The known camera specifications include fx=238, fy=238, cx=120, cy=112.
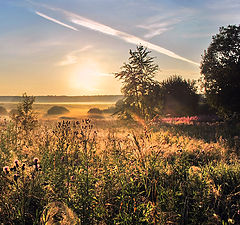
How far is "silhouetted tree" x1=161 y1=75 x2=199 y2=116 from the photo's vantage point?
88.5 ft

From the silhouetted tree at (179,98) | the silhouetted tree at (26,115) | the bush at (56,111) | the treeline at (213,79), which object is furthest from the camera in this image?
the bush at (56,111)

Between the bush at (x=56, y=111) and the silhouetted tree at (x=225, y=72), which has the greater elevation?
the silhouetted tree at (x=225, y=72)

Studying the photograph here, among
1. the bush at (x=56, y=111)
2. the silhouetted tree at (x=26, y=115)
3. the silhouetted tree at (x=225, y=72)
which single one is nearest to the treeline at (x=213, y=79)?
the silhouetted tree at (x=225, y=72)

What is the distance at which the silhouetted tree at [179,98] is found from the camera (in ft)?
88.5

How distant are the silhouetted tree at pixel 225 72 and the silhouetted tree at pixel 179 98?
24.9 feet

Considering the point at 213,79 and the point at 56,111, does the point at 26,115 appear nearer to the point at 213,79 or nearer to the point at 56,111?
the point at 213,79

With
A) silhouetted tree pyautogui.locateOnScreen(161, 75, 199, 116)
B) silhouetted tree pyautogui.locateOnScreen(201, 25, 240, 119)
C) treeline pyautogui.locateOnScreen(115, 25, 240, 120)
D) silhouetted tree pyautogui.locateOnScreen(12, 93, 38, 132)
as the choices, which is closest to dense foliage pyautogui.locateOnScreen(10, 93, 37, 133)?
Result: silhouetted tree pyautogui.locateOnScreen(12, 93, 38, 132)

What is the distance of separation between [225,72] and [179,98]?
9236 millimetres

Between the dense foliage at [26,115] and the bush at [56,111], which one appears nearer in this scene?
the dense foliage at [26,115]

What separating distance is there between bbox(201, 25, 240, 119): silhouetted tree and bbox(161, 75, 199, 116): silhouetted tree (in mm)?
7578

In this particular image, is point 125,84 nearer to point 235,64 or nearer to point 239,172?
point 235,64

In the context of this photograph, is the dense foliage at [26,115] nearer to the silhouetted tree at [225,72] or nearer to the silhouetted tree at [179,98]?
the silhouetted tree at [225,72]

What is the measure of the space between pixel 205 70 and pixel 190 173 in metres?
16.1

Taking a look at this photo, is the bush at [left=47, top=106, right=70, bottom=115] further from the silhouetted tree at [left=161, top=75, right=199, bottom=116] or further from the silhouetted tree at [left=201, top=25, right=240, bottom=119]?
the silhouetted tree at [left=201, top=25, right=240, bottom=119]
